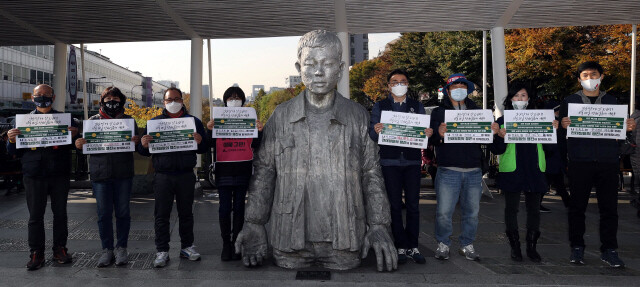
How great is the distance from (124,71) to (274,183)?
8175 centimetres

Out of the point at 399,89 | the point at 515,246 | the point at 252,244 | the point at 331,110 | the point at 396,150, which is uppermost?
the point at 399,89

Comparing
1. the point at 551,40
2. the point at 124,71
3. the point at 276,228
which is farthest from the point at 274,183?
the point at 124,71

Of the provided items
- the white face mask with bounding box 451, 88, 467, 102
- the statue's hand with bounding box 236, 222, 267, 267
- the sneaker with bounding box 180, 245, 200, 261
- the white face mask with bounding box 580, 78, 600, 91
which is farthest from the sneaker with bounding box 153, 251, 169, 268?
the white face mask with bounding box 580, 78, 600, 91

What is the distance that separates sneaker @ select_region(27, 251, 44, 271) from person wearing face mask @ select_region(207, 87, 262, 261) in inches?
70.1

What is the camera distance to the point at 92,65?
61.9 metres

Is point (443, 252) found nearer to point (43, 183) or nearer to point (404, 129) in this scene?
point (404, 129)

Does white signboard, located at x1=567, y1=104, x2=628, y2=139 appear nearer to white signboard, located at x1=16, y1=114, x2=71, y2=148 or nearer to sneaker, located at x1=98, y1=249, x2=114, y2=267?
sneaker, located at x1=98, y1=249, x2=114, y2=267

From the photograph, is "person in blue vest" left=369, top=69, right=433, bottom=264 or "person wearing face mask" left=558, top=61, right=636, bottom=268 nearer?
"person wearing face mask" left=558, top=61, right=636, bottom=268

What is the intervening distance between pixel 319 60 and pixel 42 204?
3166 millimetres

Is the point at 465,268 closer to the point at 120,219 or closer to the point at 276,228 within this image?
the point at 276,228

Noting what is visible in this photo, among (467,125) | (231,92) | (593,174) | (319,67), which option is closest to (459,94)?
(467,125)

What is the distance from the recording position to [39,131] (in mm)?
4539

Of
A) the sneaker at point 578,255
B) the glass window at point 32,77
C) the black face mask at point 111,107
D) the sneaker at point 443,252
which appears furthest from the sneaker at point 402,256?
the glass window at point 32,77

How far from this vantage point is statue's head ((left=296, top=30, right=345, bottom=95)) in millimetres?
4000
